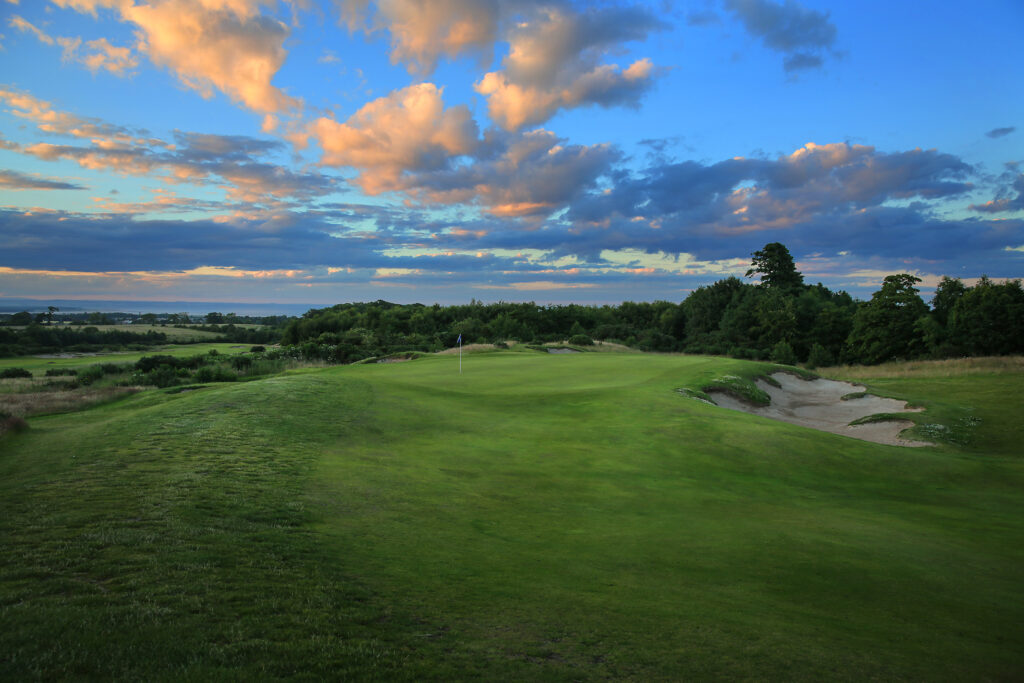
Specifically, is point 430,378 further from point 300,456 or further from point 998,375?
point 998,375

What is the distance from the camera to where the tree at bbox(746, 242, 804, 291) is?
92625 mm

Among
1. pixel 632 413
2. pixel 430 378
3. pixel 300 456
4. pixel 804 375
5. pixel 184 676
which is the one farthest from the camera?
pixel 804 375

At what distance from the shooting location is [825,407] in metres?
23.8

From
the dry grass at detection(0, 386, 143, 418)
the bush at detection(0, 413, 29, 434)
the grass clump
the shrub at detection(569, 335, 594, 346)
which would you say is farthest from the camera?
the shrub at detection(569, 335, 594, 346)

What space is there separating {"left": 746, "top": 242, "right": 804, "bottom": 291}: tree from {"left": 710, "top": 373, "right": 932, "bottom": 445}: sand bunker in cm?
Result: 7176

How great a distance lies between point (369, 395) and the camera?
1681cm

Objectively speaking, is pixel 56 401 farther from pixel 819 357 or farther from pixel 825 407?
pixel 819 357

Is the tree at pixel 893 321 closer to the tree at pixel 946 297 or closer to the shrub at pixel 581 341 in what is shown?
the tree at pixel 946 297

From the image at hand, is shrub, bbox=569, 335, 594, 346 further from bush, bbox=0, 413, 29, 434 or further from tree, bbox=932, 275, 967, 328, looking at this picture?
bush, bbox=0, 413, 29, 434

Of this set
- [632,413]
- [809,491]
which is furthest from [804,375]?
[809,491]

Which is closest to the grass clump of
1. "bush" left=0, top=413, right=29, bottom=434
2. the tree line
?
"bush" left=0, top=413, right=29, bottom=434

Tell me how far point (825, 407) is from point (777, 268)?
78247 mm

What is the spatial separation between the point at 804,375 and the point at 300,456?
27032mm

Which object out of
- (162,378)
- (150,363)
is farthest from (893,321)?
(150,363)
